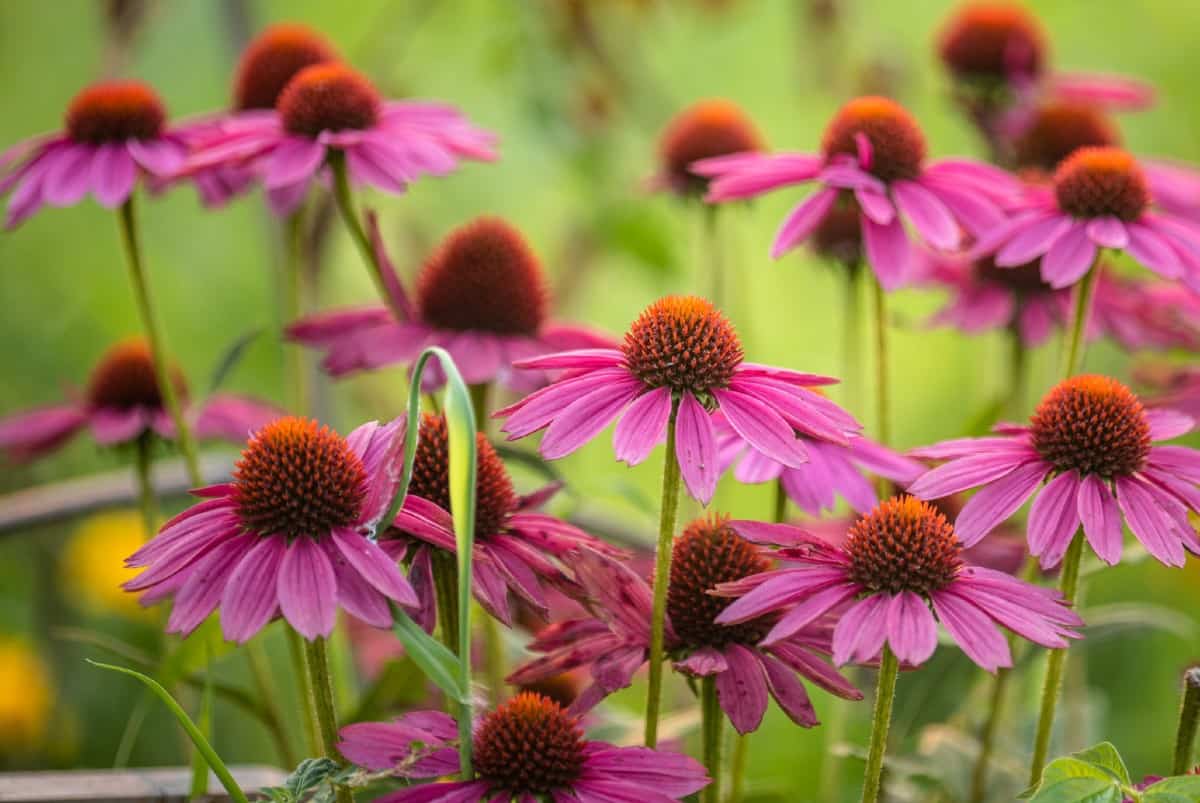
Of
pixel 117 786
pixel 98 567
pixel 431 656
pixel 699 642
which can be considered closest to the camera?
pixel 431 656

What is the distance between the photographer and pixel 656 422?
1.65 ft

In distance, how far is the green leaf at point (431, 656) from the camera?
45 cm

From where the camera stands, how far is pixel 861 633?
47cm

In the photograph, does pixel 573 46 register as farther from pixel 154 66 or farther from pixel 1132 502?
pixel 154 66

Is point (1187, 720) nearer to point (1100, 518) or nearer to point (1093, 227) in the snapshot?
point (1100, 518)

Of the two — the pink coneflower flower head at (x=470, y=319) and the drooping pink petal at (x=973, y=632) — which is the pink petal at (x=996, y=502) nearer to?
the drooping pink petal at (x=973, y=632)

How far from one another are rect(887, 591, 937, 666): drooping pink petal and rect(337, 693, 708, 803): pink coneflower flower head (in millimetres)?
85

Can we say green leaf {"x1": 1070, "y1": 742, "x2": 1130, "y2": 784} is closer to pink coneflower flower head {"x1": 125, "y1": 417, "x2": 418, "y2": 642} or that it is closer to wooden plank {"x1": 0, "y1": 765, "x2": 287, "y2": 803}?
pink coneflower flower head {"x1": 125, "y1": 417, "x2": 418, "y2": 642}

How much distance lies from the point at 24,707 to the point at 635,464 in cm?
119

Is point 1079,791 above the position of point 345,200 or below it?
below

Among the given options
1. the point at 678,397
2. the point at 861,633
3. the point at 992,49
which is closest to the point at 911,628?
the point at 861,633

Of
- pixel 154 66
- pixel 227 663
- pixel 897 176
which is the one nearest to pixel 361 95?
pixel 897 176

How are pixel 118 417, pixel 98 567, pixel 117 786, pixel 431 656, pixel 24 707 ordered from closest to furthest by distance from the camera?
pixel 431 656 → pixel 117 786 → pixel 118 417 → pixel 24 707 → pixel 98 567

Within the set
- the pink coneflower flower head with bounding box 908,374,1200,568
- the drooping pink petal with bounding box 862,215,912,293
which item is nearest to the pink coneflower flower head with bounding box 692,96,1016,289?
the drooping pink petal with bounding box 862,215,912,293
